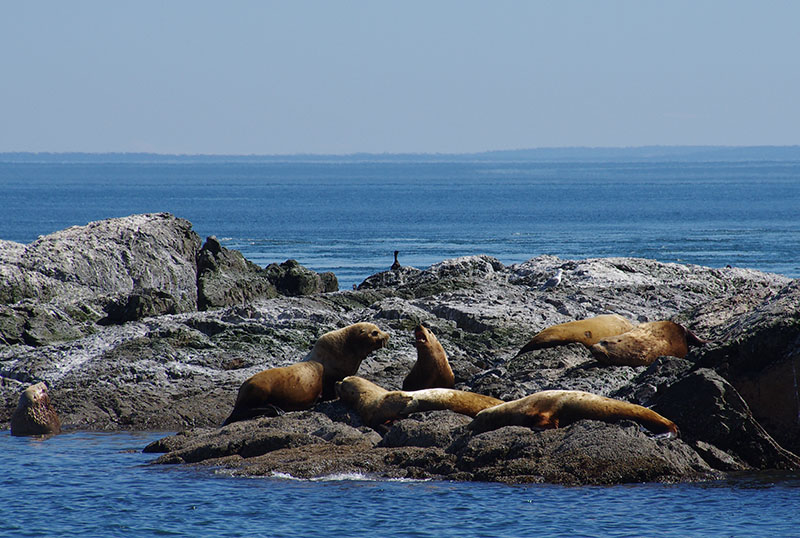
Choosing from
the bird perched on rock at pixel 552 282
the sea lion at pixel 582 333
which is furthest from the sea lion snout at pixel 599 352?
the bird perched on rock at pixel 552 282

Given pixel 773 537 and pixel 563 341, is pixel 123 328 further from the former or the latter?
pixel 773 537

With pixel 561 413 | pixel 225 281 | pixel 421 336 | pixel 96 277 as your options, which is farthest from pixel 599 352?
pixel 96 277

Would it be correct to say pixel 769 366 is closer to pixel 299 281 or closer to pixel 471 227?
pixel 299 281

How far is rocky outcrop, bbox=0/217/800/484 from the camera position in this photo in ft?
37.8

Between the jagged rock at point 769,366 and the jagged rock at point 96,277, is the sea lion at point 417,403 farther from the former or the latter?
the jagged rock at point 96,277

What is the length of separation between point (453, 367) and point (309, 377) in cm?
294

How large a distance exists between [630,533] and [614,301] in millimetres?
12224

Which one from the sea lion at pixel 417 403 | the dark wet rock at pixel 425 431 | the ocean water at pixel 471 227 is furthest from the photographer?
the ocean water at pixel 471 227

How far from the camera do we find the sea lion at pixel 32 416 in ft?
49.5

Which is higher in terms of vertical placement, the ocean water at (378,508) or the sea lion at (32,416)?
the ocean water at (378,508)

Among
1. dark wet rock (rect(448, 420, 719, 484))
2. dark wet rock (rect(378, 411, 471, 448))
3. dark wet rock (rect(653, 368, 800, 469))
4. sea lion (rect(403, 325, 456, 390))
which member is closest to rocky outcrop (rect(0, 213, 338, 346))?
sea lion (rect(403, 325, 456, 390))

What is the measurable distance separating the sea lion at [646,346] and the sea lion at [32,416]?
7.45m

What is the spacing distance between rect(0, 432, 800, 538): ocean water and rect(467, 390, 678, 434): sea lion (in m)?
0.94

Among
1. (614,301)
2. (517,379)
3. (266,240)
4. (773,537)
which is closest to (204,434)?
(517,379)
